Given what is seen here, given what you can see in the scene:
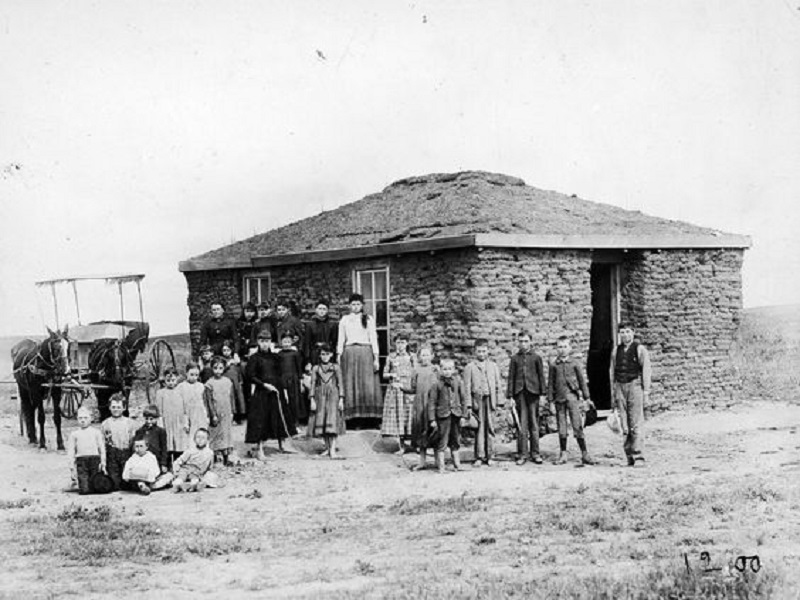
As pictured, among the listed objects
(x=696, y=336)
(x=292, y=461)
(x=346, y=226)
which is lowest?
(x=292, y=461)

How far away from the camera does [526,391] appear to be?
1163cm

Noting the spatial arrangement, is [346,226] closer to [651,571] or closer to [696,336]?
[696,336]

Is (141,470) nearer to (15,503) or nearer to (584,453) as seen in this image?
(15,503)

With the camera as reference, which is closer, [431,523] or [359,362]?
[431,523]

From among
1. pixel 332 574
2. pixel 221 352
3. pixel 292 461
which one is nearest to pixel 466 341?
pixel 292 461

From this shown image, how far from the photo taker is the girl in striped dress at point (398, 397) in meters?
12.1

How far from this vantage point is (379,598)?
6047 millimetres

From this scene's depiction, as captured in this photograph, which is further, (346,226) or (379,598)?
(346,226)

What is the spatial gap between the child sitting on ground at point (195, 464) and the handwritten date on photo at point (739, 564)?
19.1ft

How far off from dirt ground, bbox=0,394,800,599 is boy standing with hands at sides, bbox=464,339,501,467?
275 millimetres

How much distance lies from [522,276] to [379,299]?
243cm

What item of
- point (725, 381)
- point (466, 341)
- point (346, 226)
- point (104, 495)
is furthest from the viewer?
point (346, 226)

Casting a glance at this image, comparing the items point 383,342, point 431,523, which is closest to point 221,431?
point 383,342

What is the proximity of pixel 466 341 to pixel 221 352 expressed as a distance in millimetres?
3914
